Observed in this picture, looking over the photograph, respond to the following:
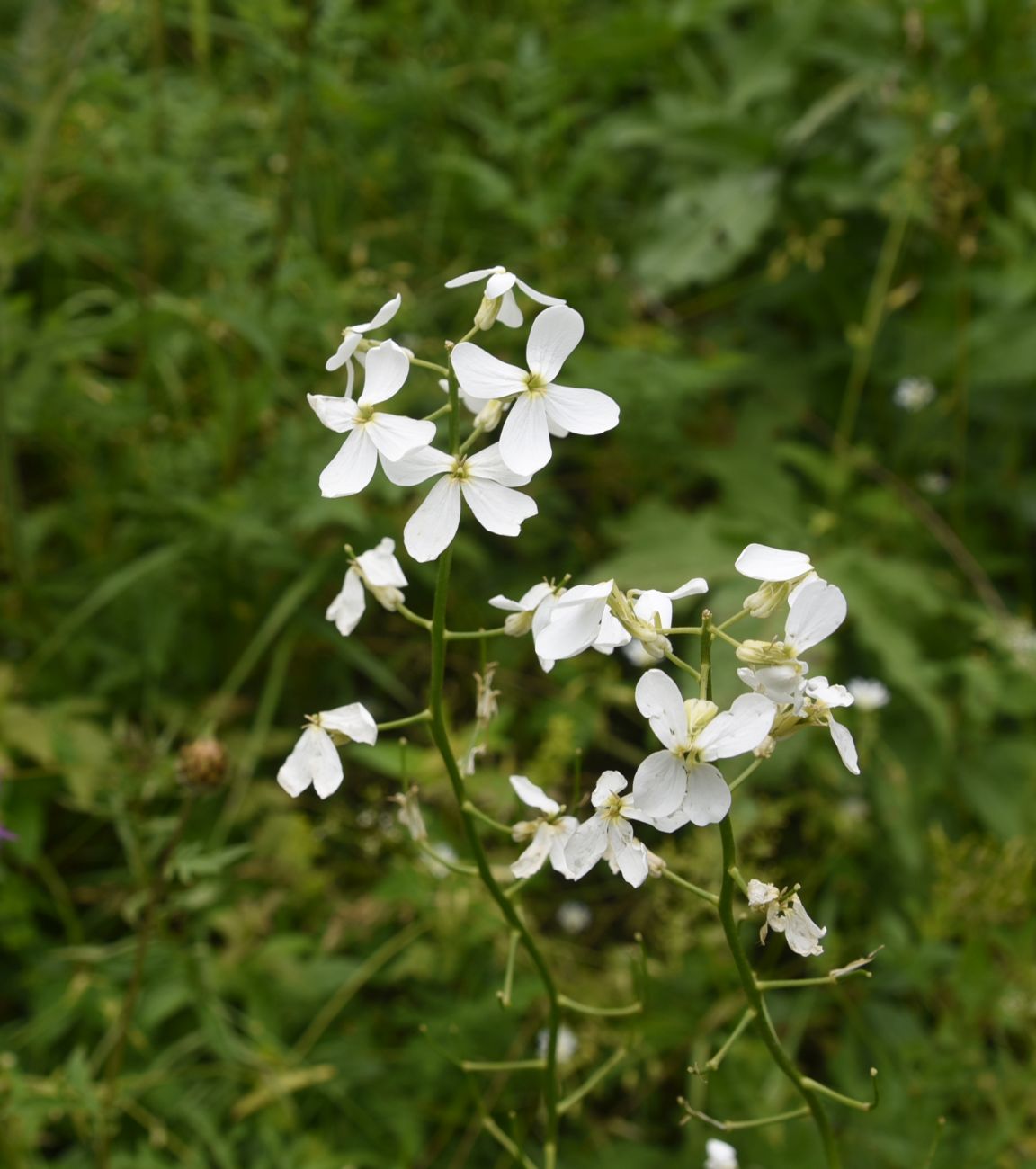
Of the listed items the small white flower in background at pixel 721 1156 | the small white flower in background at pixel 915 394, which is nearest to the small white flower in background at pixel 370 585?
the small white flower in background at pixel 721 1156

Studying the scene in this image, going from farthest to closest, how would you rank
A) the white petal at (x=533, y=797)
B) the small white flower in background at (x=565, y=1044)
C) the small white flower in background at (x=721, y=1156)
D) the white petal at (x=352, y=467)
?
the small white flower in background at (x=565, y=1044), the small white flower in background at (x=721, y=1156), the white petal at (x=533, y=797), the white petal at (x=352, y=467)

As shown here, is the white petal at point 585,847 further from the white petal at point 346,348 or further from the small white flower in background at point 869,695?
the small white flower in background at point 869,695

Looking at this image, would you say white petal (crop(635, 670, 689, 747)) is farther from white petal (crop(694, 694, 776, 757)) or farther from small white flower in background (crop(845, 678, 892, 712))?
small white flower in background (crop(845, 678, 892, 712))

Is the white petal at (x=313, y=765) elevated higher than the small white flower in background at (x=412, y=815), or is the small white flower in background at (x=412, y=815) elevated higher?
the white petal at (x=313, y=765)

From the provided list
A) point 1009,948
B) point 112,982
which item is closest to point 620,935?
point 1009,948

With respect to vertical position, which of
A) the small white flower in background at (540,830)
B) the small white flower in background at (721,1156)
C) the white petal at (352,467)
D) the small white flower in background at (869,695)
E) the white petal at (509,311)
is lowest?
the small white flower in background at (869,695)

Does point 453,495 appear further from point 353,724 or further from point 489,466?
point 353,724

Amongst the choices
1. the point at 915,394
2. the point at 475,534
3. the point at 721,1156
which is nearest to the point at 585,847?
the point at 721,1156
